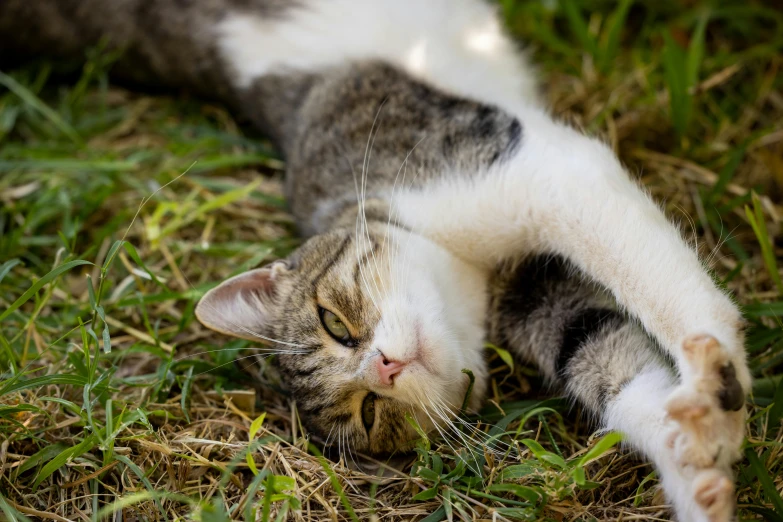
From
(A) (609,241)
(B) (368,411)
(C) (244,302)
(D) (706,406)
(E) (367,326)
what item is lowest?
(B) (368,411)

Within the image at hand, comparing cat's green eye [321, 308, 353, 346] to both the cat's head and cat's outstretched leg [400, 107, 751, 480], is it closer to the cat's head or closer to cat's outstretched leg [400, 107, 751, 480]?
the cat's head

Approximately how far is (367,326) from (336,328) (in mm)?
146

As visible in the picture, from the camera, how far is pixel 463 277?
101 inches

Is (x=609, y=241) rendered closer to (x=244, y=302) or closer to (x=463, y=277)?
(x=463, y=277)

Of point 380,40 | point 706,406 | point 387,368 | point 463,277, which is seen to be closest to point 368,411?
point 387,368

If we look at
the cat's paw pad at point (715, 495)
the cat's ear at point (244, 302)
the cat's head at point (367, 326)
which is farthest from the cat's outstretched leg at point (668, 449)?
the cat's ear at point (244, 302)

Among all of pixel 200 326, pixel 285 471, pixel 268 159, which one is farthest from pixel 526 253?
pixel 268 159

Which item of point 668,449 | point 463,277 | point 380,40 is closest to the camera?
point 668,449

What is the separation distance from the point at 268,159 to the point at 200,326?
3.51 ft

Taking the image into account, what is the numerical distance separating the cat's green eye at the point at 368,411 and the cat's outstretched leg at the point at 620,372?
589mm

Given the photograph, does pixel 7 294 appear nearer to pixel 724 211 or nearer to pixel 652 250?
pixel 652 250

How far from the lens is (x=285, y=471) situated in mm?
2213

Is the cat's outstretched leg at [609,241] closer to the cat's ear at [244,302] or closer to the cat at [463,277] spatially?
the cat at [463,277]

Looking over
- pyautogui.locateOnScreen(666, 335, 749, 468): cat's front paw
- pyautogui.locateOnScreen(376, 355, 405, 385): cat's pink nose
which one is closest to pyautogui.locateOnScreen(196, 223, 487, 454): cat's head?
pyautogui.locateOnScreen(376, 355, 405, 385): cat's pink nose
